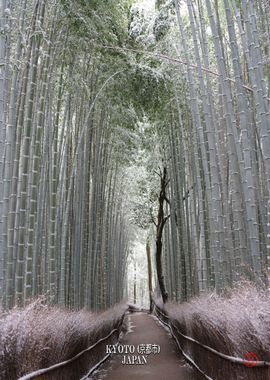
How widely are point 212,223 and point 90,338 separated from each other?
5.90ft

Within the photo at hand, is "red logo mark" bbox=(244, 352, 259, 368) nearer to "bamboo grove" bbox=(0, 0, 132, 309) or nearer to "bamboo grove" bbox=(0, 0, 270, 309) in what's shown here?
"bamboo grove" bbox=(0, 0, 270, 309)

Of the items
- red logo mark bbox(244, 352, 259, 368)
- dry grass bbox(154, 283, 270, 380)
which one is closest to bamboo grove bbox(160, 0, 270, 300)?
dry grass bbox(154, 283, 270, 380)

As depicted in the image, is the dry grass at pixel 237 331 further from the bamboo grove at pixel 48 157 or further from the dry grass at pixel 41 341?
the bamboo grove at pixel 48 157

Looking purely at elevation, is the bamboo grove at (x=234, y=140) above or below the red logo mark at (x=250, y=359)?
above

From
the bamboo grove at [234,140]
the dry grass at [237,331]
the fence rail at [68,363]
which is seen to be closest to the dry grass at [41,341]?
the fence rail at [68,363]

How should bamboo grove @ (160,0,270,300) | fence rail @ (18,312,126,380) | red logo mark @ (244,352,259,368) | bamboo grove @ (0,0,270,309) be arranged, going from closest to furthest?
red logo mark @ (244,352,259,368), fence rail @ (18,312,126,380), bamboo grove @ (160,0,270,300), bamboo grove @ (0,0,270,309)

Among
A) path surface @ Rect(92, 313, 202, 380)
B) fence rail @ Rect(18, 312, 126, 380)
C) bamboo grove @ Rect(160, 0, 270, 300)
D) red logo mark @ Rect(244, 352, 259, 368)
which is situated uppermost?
bamboo grove @ Rect(160, 0, 270, 300)

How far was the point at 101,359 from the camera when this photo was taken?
16.8 feet

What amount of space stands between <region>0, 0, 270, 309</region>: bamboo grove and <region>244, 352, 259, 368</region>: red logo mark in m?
0.51

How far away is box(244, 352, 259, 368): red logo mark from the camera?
6.86ft

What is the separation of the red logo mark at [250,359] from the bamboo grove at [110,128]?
510 millimetres

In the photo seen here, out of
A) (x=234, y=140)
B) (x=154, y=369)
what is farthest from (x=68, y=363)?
(x=234, y=140)

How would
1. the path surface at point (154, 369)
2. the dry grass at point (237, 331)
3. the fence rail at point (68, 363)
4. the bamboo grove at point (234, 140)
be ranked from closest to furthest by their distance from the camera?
the dry grass at point (237, 331) → the fence rail at point (68, 363) → the bamboo grove at point (234, 140) → the path surface at point (154, 369)

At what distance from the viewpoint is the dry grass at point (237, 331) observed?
1972mm
